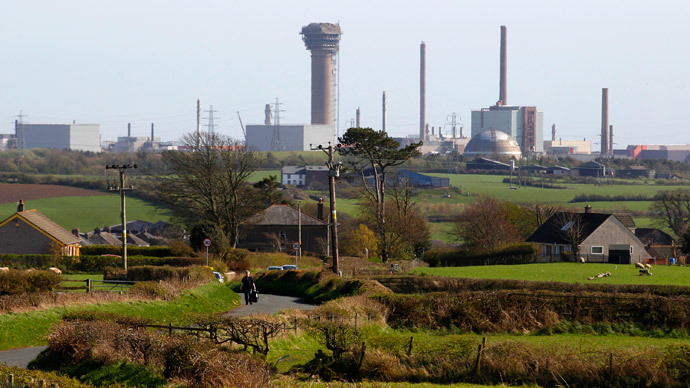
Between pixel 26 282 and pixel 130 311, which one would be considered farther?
pixel 26 282

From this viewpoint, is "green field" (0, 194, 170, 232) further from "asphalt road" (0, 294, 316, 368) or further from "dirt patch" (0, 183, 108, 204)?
"asphalt road" (0, 294, 316, 368)

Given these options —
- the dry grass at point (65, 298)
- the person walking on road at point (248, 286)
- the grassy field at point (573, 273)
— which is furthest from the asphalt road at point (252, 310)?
the grassy field at point (573, 273)

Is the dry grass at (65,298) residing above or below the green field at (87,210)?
above

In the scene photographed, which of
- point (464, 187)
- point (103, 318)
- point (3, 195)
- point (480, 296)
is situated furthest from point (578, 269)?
point (464, 187)

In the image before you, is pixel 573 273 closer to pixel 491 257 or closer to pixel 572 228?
pixel 491 257

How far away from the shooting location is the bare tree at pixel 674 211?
96.2 meters

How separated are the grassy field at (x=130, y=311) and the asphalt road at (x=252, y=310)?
0.71 m

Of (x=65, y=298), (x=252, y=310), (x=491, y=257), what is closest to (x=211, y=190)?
(x=491, y=257)

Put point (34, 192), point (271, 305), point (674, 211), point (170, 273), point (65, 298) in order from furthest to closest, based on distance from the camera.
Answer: point (34, 192) < point (674, 211) < point (170, 273) < point (271, 305) < point (65, 298)

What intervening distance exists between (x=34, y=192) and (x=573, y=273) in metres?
86.4

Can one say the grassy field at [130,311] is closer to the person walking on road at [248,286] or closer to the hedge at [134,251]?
the person walking on road at [248,286]

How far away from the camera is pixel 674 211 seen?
97875 millimetres

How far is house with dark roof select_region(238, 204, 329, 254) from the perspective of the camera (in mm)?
74688

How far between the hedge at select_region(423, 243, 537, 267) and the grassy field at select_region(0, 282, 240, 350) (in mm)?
25639
